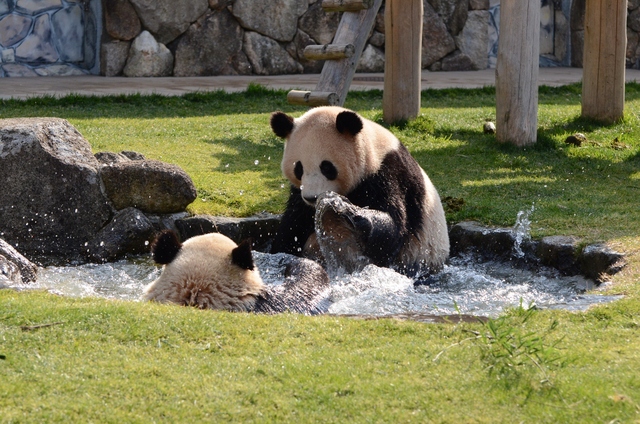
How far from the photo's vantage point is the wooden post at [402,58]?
31.7ft

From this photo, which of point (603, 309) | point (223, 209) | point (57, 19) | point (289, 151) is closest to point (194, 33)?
point (57, 19)

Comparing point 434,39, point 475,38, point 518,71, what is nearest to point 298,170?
point 518,71

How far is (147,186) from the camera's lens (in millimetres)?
6633

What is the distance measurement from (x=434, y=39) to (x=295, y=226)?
10.7 metres

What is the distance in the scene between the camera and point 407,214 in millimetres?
6047

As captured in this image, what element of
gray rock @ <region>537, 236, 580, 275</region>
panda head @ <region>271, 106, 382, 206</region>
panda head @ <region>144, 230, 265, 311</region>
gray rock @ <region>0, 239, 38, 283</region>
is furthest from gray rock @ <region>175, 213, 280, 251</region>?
panda head @ <region>144, 230, 265, 311</region>

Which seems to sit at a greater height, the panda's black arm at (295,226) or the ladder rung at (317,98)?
the ladder rung at (317,98)

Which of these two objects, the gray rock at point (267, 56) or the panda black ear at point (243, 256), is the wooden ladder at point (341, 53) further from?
the gray rock at point (267, 56)

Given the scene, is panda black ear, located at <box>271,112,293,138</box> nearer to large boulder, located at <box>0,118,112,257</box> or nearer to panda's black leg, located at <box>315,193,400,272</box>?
panda's black leg, located at <box>315,193,400,272</box>

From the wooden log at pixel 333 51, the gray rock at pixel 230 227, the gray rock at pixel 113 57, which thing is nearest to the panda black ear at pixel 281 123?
the gray rock at pixel 230 227

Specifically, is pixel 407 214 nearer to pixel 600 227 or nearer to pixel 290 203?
→ pixel 290 203

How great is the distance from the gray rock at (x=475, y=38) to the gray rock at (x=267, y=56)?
333 centimetres

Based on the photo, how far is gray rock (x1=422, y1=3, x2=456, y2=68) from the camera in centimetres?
1597

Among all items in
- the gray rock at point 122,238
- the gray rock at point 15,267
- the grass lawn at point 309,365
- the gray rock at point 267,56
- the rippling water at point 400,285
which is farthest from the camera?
the gray rock at point 267,56
